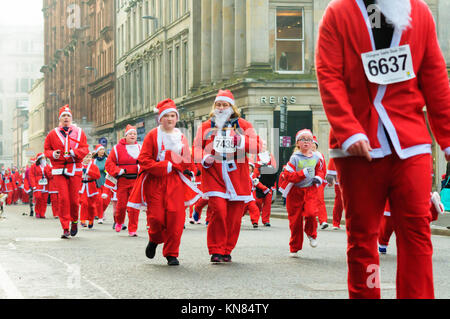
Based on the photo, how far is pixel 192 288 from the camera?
7676 millimetres

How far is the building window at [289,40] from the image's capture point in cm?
3781

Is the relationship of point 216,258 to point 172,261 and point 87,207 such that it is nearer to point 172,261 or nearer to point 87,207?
point 172,261

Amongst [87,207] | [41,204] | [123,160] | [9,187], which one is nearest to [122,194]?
[123,160]

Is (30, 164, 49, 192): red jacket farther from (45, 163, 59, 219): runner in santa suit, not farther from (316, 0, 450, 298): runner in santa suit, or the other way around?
(316, 0, 450, 298): runner in santa suit

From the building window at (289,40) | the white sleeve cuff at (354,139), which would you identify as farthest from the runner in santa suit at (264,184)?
the building window at (289,40)

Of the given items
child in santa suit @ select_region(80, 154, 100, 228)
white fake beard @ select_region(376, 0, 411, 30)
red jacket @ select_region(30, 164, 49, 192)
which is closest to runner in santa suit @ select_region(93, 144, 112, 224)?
child in santa suit @ select_region(80, 154, 100, 228)

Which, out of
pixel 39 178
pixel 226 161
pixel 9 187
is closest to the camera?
pixel 226 161

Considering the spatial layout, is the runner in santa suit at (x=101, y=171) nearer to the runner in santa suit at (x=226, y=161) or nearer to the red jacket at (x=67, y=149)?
the red jacket at (x=67, y=149)

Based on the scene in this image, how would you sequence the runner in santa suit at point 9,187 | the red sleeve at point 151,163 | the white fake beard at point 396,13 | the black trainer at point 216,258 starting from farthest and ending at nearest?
1. the runner in santa suit at point 9,187
2. the red sleeve at point 151,163
3. the black trainer at point 216,258
4. the white fake beard at point 396,13

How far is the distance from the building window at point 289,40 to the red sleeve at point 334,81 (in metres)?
32.9

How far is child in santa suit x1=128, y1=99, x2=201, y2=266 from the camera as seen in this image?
1006 cm

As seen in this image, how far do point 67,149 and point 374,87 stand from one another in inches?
392

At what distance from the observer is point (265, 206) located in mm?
19922

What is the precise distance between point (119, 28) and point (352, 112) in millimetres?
65135
